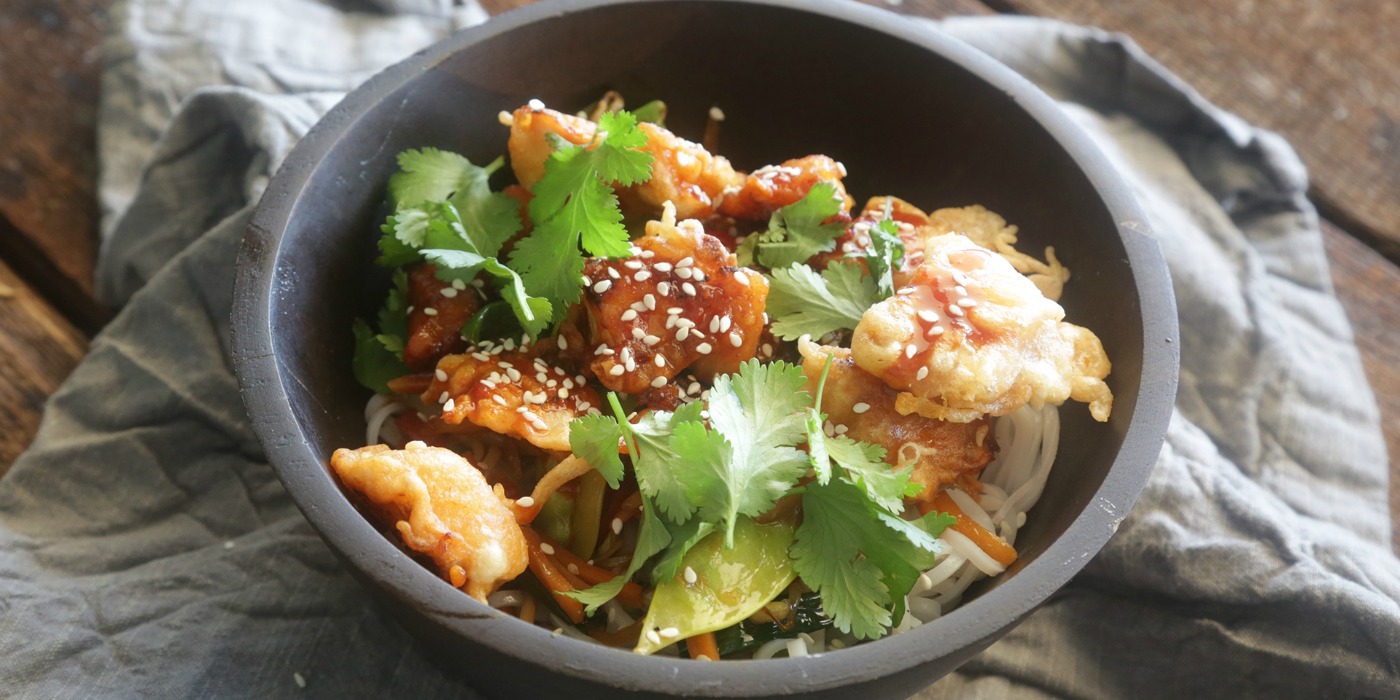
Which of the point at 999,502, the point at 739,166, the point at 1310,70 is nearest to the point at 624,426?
the point at 999,502

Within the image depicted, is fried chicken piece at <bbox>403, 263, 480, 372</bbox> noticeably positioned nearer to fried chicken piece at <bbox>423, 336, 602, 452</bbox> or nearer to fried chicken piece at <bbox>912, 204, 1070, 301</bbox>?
fried chicken piece at <bbox>423, 336, 602, 452</bbox>

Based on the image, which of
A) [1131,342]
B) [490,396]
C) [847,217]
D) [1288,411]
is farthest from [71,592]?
[1288,411]

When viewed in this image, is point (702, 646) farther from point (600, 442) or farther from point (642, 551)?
point (600, 442)

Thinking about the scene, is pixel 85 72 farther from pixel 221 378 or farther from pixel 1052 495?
pixel 1052 495

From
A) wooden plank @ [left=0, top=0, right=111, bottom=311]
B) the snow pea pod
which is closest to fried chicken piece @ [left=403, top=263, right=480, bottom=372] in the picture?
the snow pea pod

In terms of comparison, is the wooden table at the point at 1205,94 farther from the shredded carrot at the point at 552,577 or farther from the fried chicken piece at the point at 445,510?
the shredded carrot at the point at 552,577

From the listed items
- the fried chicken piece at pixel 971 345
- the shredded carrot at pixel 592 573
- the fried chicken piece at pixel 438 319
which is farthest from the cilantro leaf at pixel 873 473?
the fried chicken piece at pixel 438 319
